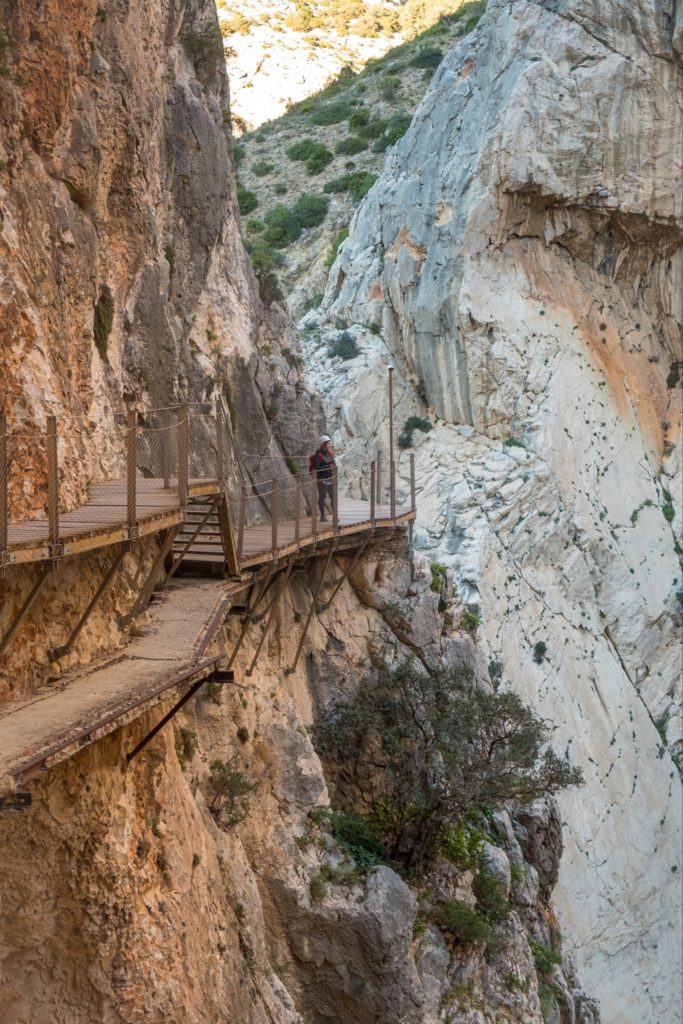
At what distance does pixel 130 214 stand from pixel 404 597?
9.85m

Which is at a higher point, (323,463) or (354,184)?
(354,184)

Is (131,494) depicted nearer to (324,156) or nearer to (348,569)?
(348,569)

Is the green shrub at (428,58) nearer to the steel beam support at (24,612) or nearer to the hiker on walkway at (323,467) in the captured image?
the hiker on walkway at (323,467)

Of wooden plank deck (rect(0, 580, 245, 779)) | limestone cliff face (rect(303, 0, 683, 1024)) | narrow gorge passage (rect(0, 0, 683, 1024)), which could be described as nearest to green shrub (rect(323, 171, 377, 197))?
narrow gorge passage (rect(0, 0, 683, 1024))

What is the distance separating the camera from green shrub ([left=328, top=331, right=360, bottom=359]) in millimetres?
37656

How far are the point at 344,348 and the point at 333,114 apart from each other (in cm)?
2611

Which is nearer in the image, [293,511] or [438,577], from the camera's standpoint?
[293,511]

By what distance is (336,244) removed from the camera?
4612 centimetres

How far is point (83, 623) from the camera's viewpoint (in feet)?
26.8

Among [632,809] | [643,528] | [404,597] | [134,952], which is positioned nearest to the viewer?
[134,952]

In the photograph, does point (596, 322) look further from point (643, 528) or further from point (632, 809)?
point (632, 809)

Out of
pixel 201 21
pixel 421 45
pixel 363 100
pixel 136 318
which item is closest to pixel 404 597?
pixel 136 318

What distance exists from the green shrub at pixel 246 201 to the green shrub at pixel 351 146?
530 cm

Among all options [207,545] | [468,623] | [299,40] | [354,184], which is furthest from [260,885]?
[299,40]
